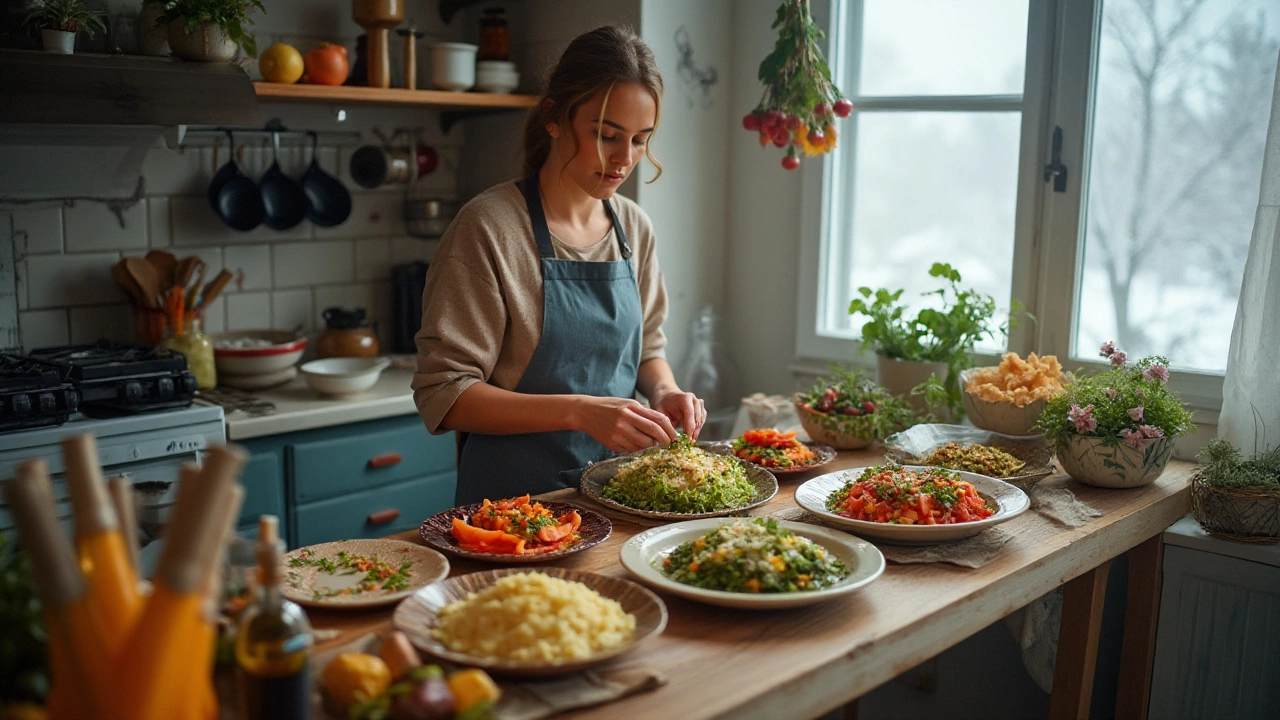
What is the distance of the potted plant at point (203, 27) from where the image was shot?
294 cm

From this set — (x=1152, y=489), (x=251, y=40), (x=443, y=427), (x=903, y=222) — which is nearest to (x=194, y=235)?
(x=251, y=40)

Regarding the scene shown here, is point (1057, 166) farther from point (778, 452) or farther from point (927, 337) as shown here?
point (778, 452)

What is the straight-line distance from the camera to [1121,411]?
232 cm

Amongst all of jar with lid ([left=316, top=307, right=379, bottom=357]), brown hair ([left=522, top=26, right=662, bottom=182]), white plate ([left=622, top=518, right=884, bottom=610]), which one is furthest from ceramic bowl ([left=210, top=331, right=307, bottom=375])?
white plate ([left=622, top=518, right=884, bottom=610])

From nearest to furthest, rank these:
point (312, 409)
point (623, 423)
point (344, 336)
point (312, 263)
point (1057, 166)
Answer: point (623, 423) < point (1057, 166) < point (312, 409) < point (344, 336) < point (312, 263)

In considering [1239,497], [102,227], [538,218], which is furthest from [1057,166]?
[102,227]

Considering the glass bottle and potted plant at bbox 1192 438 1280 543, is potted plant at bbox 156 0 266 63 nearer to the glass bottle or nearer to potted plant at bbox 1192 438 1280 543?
the glass bottle

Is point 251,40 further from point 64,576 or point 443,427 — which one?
point 64,576

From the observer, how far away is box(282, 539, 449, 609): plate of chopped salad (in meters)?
1.57

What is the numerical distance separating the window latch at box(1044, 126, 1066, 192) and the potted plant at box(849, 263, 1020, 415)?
347 mm

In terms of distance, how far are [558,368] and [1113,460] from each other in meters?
1.21

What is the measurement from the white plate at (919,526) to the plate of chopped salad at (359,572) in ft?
2.34

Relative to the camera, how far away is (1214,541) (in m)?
2.34

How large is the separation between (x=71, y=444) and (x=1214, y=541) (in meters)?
2.24
